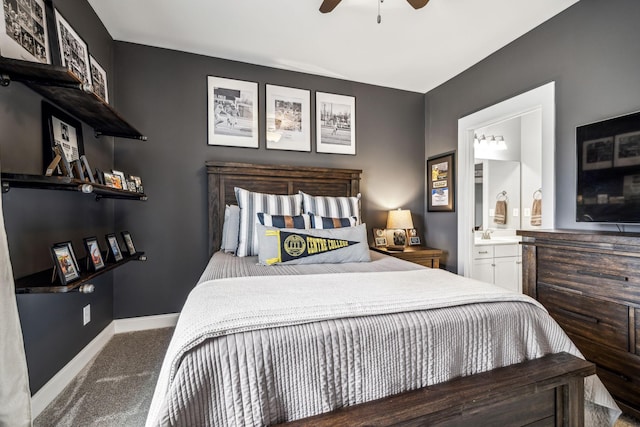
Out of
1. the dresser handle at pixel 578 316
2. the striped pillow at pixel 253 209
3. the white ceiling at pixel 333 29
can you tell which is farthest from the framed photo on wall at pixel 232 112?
the dresser handle at pixel 578 316

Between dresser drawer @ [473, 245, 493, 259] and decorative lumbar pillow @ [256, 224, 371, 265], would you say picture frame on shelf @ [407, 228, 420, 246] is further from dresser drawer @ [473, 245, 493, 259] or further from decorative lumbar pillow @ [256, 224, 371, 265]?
decorative lumbar pillow @ [256, 224, 371, 265]

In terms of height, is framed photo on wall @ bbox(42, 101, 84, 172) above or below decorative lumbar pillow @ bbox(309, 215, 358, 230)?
above

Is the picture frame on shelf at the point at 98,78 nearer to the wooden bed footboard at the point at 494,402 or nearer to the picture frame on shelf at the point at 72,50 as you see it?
the picture frame on shelf at the point at 72,50

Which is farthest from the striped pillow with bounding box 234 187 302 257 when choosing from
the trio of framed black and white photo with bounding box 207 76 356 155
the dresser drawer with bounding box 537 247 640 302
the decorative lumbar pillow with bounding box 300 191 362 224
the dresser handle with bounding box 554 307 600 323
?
the dresser handle with bounding box 554 307 600 323

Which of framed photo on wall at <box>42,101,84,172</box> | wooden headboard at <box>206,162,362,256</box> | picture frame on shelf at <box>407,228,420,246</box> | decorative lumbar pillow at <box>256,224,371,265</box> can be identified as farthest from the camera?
picture frame on shelf at <box>407,228,420,246</box>

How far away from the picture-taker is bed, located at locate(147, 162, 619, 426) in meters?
0.83

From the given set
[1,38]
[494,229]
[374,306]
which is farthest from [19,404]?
[494,229]

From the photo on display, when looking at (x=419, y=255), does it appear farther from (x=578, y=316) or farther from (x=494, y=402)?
(x=494, y=402)

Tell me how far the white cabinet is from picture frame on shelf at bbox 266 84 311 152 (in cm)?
227

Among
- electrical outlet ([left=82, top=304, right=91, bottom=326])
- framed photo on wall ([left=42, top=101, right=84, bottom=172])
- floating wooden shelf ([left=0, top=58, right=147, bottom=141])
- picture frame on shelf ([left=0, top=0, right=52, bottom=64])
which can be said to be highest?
picture frame on shelf ([left=0, top=0, right=52, bottom=64])

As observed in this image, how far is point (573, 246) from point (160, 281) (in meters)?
3.22

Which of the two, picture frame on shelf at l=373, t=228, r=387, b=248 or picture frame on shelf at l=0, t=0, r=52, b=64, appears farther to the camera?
picture frame on shelf at l=373, t=228, r=387, b=248

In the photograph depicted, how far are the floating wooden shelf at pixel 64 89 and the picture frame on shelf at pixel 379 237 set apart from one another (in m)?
2.53

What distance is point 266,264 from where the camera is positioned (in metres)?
1.93
